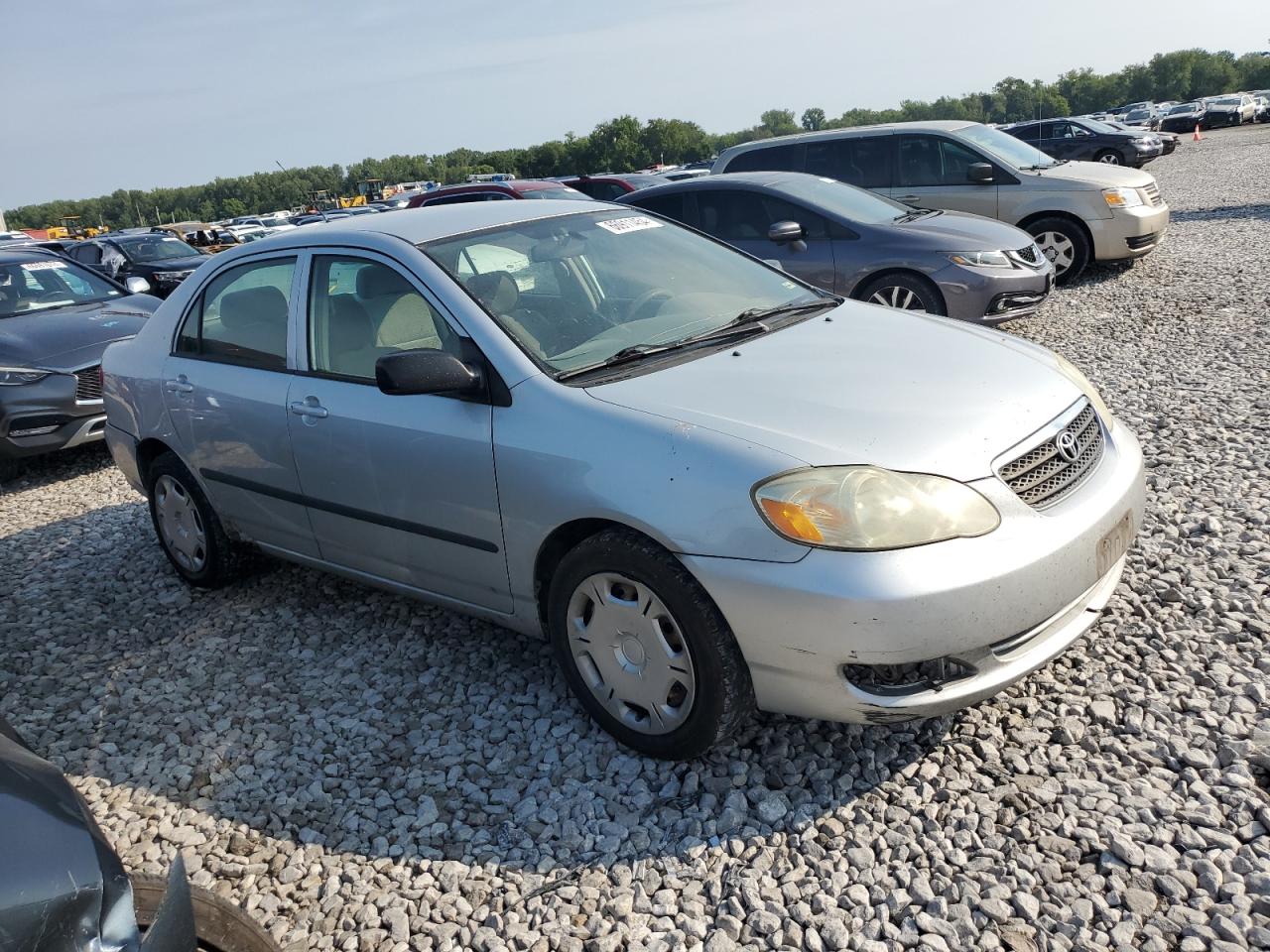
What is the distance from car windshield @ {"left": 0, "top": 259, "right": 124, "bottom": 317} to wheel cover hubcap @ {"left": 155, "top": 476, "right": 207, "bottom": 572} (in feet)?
13.9

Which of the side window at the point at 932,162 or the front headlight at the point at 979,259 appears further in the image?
the side window at the point at 932,162

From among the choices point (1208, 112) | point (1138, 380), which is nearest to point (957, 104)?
point (1208, 112)

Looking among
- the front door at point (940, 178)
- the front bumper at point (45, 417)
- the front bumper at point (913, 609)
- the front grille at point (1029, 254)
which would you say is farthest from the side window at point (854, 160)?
the front bumper at point (913, 609)

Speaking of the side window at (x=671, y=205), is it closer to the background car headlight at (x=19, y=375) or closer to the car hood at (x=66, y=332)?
the car hood at (x=66, y=332)

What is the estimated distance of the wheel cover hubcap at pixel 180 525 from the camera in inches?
185

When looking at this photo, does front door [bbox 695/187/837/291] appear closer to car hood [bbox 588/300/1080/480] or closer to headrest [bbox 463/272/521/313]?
car hood [bbox 588/300/1080/480]

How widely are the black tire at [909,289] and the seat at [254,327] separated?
16.6 ft

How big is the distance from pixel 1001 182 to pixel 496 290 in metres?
8.28

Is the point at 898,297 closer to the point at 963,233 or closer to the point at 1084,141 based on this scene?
the point at 963,233

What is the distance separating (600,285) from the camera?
3717 millimetres

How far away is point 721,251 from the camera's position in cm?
427

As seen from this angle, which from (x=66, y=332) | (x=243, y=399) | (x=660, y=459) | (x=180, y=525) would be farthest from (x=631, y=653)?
(x=66, y=332)

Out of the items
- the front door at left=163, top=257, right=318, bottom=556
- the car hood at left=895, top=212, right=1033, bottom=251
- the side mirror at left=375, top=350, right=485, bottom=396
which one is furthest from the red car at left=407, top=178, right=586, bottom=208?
the side mirror at left=375, top=350, right=485, bottom=396

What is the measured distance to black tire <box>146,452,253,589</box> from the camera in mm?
4613
